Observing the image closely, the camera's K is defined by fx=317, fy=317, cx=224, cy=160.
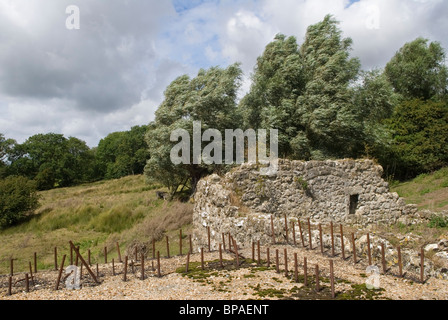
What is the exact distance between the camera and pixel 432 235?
33.8 feet

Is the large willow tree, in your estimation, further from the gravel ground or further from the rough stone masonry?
the gravel ground

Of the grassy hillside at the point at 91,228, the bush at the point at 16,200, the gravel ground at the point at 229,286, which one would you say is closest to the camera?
the gravel ground at the point at 229,286

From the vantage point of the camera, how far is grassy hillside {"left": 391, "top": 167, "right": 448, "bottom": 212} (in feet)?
49.6

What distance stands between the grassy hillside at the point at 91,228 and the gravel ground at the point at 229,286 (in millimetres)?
5218

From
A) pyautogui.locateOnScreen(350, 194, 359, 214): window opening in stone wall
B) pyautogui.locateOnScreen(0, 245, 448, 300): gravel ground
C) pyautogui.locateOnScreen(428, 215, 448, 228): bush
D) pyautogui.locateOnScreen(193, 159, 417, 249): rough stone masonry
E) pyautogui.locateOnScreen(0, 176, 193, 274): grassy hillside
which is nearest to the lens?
pyautogui.locateOnScreen(0, 245, 448, 300): gravel ground

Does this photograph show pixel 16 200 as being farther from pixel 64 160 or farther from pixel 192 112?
pixel 64 160

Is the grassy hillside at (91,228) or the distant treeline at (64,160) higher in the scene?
the distant treeline at (64,160)

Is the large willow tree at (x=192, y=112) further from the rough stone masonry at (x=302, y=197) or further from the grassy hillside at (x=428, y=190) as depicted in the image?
the grassy hillside at (x=428, y=190)

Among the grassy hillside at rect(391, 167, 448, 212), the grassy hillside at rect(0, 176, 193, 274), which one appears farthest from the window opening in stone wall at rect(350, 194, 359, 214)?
the grassy hillside at rect(0, 176, 193, 274)

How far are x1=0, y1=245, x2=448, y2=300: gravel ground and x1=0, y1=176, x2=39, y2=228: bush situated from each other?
51.9 feet

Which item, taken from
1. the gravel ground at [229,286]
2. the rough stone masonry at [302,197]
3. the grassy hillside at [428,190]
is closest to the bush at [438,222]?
the rough stone masonry at [302,197]

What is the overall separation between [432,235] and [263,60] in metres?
15.8

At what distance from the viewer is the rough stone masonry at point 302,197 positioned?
12.5m

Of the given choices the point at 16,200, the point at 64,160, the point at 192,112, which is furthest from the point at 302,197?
the point at 64,160
